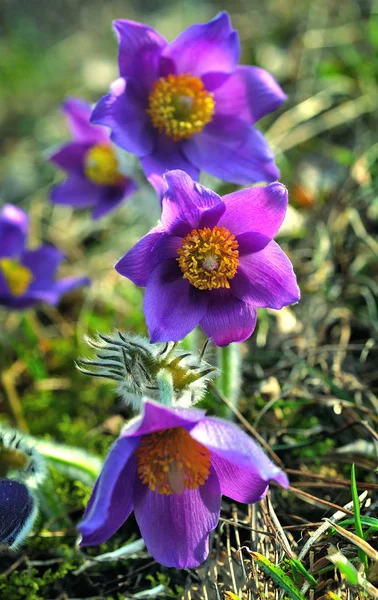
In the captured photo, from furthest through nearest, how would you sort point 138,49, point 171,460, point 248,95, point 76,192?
1. point 76,192
2. point 248,95
3. point 138,49
4. point 171,460

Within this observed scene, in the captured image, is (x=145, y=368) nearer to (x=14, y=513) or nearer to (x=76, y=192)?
(x=14, y=513)

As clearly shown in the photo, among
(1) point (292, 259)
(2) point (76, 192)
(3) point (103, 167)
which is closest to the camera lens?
(3) point (103, 167)

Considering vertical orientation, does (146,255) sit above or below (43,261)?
above

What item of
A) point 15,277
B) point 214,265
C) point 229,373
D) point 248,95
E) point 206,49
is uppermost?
point 206,49

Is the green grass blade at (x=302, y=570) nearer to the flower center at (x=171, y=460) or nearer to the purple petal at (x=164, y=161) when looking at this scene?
the flower center at (x=171, y=460)

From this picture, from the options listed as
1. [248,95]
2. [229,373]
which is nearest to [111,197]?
[248,95]

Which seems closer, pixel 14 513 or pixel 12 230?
pixel 14 513
